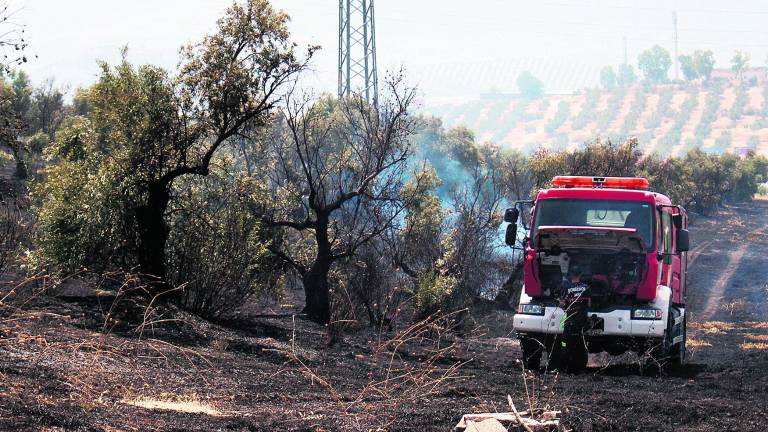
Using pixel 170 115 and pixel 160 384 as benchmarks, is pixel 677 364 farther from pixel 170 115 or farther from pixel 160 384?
pixel 170 115

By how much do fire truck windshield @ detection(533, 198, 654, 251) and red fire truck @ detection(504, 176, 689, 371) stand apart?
0.02 m

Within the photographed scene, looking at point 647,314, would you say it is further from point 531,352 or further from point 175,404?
point 175,404

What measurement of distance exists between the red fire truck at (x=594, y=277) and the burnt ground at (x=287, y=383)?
636 mm

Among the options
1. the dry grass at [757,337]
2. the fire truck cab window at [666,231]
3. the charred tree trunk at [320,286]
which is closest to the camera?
the fire truck cab window at [666,231]

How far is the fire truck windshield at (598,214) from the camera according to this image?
52.7 feet

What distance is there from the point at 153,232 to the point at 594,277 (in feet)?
30.3

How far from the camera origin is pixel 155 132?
2028 centimetres

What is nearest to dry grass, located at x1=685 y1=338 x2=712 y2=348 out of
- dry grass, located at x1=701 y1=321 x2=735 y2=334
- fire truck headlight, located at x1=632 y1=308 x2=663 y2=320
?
dry grass, located at x1=701 y1=321 x2=735 y2=334

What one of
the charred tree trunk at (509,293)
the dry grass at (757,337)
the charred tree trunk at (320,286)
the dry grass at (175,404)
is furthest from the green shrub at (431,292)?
the dry grass at (175,404)

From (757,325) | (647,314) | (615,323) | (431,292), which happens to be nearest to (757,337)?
(757,325)

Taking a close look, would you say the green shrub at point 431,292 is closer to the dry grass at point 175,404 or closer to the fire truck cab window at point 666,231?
the fire truck cab window at point 666,231

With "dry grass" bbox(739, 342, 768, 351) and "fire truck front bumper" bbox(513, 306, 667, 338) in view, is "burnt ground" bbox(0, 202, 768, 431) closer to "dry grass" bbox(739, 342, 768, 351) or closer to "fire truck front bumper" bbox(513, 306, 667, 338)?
"dry grass" bbox(739, 342, 768, 351)

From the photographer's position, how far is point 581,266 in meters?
16.1

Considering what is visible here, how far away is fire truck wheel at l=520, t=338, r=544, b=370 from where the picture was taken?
16.4 metres
